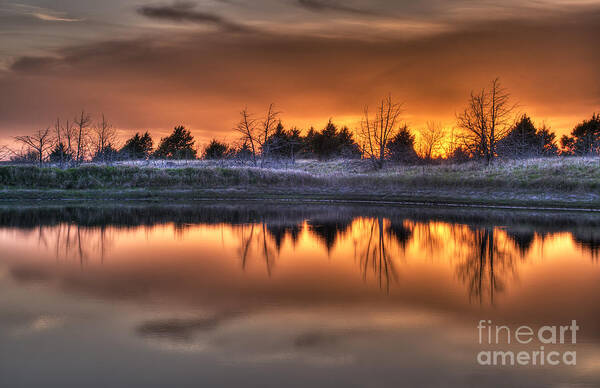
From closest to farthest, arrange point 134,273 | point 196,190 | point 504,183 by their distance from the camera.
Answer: point 134,273
point 504,183
point 196,190

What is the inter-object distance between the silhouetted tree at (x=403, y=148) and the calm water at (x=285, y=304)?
4508 cm

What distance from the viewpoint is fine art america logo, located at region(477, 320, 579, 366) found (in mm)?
8391

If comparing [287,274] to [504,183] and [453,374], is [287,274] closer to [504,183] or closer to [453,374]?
[453,374]

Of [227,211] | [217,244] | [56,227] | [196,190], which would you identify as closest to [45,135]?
[196,190]

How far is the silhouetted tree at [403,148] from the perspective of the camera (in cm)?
6825

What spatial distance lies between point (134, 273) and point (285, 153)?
71730mm

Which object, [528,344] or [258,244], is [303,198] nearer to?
[258,244]

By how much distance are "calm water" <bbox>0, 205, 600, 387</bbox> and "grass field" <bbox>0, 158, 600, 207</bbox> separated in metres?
17.1

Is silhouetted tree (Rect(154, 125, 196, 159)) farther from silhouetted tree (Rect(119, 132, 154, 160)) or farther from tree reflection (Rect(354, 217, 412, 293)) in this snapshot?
tree reflection (Rect(354, 217, 412, 293))

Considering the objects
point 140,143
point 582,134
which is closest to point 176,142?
point 140,143

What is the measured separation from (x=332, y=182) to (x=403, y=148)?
1109 inches

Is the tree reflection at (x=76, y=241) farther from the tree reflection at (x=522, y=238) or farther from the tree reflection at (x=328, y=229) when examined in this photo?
the tree reflection at (x=522, y=238)

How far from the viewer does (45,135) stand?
187 feet

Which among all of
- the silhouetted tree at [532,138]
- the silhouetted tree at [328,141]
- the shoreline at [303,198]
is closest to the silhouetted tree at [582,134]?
the silhouetted tree at [532,138]
